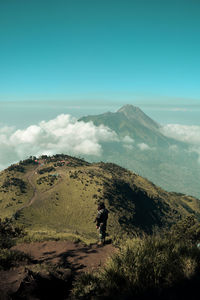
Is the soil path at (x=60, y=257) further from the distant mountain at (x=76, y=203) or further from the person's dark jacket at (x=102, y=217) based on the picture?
the distant mountain at (x=76, y=203)

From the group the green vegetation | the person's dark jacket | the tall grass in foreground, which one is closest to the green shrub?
the green vegetation

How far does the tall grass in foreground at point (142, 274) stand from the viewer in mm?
5988

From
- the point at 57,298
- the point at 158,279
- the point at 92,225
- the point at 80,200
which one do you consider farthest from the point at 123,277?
the point at 80,200

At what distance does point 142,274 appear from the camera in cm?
639

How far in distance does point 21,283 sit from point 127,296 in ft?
11.0

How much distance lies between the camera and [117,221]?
314 feet

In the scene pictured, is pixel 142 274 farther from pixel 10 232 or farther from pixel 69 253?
pixel 10 232

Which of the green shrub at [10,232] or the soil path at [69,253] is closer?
the soil path at [69,253]

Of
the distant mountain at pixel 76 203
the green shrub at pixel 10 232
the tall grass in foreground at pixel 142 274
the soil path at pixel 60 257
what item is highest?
the tall grass in foreground at pixel 142 274

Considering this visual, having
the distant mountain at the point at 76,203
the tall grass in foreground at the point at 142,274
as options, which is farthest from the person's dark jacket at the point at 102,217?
the distant mountain at the point at 76,203

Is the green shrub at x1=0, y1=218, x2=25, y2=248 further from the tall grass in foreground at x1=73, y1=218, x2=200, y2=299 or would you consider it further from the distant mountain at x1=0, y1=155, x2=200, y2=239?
the distant mountain at x1=0, y1=155, x2=200, y2=239

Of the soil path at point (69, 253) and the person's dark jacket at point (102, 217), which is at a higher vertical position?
the person's dark jacket at point (102, 217)

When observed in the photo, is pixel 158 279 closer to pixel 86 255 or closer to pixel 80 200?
pixel 86 255

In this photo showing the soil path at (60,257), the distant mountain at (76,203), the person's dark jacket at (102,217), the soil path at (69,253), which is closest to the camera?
the soil path at (60,257)
